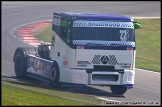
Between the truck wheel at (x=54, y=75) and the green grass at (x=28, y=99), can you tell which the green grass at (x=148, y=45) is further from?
the green grass at (x=28, y=99)

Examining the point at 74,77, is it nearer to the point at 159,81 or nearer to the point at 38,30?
the point at 159,81

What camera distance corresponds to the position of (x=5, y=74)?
25.3 meters

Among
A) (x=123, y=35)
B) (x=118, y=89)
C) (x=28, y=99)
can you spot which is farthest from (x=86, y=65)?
(x=28, y=99)

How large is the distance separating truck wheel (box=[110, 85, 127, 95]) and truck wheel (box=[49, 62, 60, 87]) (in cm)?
210

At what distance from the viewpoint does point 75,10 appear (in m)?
50.9

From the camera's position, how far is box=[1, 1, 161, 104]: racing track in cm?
2347

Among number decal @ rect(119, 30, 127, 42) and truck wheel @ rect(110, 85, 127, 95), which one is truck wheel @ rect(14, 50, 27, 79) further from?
number decal @ rect(119, 30, 127, 42)

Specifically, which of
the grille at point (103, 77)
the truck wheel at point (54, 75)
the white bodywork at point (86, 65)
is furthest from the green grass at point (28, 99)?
the grille at point (103, 77)

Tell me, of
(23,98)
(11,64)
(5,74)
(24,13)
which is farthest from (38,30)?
(23,98)

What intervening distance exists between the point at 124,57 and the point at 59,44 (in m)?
2.28

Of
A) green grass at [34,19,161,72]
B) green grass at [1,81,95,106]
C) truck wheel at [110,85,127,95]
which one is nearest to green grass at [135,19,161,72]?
green grass at [34,19,161,72]

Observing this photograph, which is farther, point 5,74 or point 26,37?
point 26,37

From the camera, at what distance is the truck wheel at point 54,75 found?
868 inches

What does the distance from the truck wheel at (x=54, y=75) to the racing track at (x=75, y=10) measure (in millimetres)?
1551
